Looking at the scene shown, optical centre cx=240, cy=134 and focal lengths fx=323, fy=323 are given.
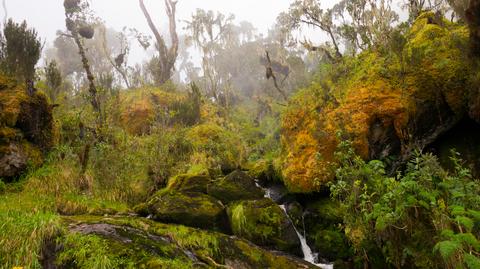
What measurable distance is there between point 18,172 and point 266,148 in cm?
848

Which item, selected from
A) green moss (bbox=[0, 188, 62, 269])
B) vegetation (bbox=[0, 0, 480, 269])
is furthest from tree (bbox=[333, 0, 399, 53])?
green moss (bbox=[0, 188, 62, 269])

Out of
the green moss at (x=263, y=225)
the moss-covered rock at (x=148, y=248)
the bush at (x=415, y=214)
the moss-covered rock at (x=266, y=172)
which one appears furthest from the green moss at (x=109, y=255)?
the moss-covered rock at (x=266, y=172)

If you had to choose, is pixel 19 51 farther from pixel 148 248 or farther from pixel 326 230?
pixel 326 230

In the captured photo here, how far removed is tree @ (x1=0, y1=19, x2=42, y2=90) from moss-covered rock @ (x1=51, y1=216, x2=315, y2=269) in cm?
564

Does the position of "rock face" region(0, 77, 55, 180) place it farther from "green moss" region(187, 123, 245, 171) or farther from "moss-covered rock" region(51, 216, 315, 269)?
"green moss" region(187, 123, 245, 171)

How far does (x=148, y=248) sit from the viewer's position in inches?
183

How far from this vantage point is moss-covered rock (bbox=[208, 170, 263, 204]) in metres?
7.70

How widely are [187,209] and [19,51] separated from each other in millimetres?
6933

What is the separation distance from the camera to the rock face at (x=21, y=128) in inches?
290

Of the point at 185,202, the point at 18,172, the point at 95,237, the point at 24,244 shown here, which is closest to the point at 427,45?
the point at 185,202

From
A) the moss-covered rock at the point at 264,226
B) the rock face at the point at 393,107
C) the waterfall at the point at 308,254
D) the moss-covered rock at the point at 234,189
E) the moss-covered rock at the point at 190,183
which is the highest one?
the rock face at the point at 393,107

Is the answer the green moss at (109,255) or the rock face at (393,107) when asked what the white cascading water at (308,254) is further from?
the green moss at (109,255)

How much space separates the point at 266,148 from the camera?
1323 centimetres

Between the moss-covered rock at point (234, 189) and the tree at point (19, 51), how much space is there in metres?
5.77
